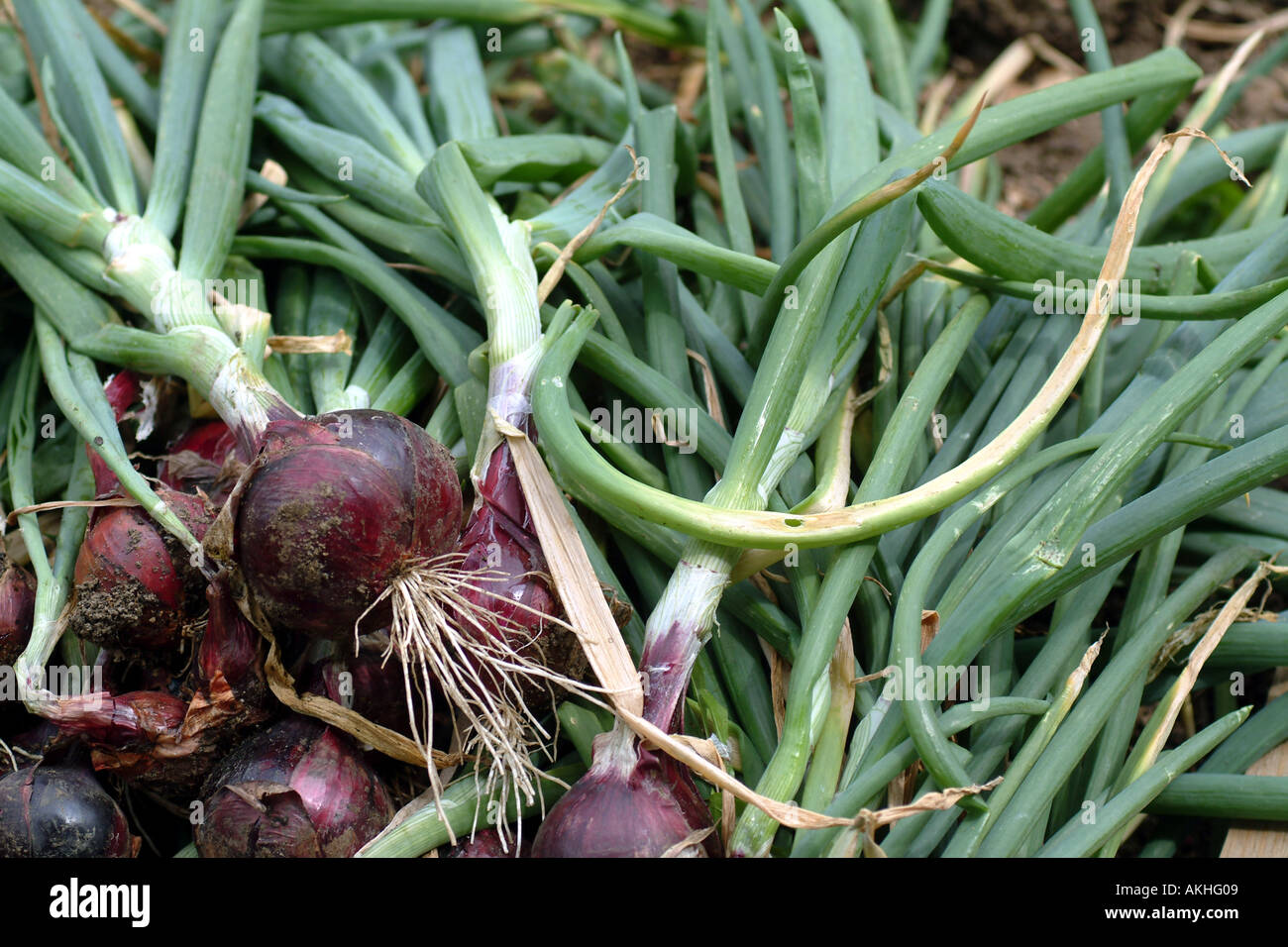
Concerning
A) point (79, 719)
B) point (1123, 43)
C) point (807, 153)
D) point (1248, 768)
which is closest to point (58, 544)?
point (79, 719)

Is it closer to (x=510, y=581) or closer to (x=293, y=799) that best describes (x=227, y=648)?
(x=293, y=799)

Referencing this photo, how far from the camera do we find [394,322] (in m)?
1.51

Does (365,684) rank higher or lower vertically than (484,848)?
higher

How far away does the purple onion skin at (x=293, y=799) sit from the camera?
3.55 ft

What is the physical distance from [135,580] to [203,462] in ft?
0.82

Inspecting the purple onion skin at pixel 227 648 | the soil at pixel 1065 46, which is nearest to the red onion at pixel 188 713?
the purple onion skin at pixel 227 648

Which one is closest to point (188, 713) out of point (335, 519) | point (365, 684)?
point (365, 684)

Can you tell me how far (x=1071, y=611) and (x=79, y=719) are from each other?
118cm

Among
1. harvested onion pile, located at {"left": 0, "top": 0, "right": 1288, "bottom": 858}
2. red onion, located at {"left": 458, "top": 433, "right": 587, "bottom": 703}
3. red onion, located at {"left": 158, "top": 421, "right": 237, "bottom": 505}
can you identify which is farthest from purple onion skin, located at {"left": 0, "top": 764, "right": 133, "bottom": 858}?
red onion, located at {"left": 458, "top": 433, "right": 587, "bottom": 703}

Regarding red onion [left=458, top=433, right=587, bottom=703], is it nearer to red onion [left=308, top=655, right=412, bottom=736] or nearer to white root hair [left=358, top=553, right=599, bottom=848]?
white root hair [left=358, top=553, right=599, bottom=848]

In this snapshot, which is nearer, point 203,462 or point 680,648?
point 680,648

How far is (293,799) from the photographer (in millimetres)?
1092

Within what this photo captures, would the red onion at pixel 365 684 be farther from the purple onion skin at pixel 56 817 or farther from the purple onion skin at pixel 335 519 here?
the purple onion skin at pixel 56 817

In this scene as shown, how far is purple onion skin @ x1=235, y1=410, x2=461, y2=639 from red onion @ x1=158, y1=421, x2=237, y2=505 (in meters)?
0.26
